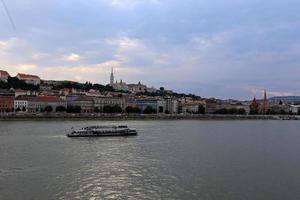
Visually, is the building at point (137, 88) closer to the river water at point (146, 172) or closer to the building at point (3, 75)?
the building at point (3, 75)

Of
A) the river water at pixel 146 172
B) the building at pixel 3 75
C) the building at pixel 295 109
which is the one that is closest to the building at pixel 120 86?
the building at pixel 3 75

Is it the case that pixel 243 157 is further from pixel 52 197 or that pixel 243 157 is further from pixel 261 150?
pixel 52 197

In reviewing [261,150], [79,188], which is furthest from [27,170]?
[261,150]

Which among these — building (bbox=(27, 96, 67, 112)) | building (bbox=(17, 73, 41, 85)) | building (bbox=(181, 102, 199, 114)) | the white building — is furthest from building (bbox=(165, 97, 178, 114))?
building (bbox=(17, 73, 41, 85))

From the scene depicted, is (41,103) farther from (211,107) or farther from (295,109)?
(295,109)

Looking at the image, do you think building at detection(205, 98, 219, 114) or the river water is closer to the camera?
the river water

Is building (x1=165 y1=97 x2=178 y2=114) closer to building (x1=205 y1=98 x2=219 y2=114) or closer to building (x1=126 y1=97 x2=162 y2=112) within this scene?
building (x1=126 y1=97 x2=162 y2=112)

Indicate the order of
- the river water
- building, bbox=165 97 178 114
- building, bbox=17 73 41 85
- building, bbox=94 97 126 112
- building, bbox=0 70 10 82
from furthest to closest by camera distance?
building, bbox=17 73 41 85, building, bbox=165 97 178 114, building, bbox=0 70 10 82, building, bbox=94 97 126 112, the river water
